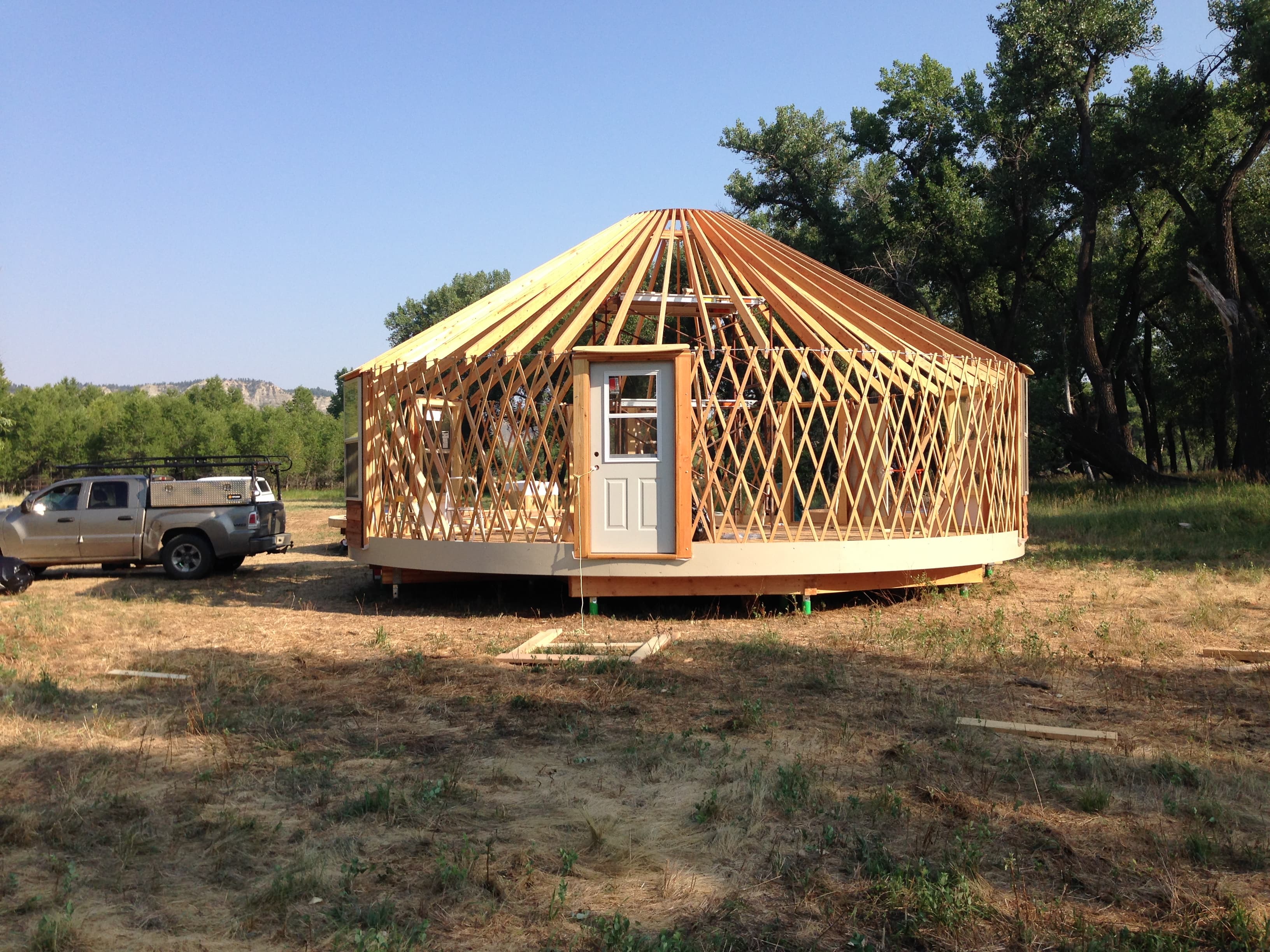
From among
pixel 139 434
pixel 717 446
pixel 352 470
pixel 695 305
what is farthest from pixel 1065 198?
pixel 139 434

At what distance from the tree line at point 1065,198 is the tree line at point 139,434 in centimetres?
2305

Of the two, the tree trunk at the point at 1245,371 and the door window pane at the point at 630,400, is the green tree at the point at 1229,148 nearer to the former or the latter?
the tree trunk at the point at 1245,371

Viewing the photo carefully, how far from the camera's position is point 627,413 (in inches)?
304

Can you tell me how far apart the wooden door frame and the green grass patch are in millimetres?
5034

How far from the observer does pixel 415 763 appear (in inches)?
158

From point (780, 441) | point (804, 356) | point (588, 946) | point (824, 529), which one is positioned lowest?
point (588, 946)

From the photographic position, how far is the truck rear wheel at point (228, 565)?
10.9 metres

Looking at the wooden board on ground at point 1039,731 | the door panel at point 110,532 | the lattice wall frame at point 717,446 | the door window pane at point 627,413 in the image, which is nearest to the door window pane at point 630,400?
the door window pane at point 627,413

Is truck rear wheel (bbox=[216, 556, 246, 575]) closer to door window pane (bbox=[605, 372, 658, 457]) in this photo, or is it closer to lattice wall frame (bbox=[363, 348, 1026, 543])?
lattice wall frame (bbox=[363, 348, 1026, 543])

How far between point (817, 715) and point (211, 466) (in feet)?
27.7

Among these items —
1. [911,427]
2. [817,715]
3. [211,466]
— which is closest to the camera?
[817,715]

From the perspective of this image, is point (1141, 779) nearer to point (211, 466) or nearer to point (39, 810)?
point (39, 810)

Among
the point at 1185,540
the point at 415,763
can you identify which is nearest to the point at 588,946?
the point at 415,763

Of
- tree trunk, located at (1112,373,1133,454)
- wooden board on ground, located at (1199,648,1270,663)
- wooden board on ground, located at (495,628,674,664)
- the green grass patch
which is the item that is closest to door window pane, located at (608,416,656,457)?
wooden board on ground, located at (495,628,674,664)
